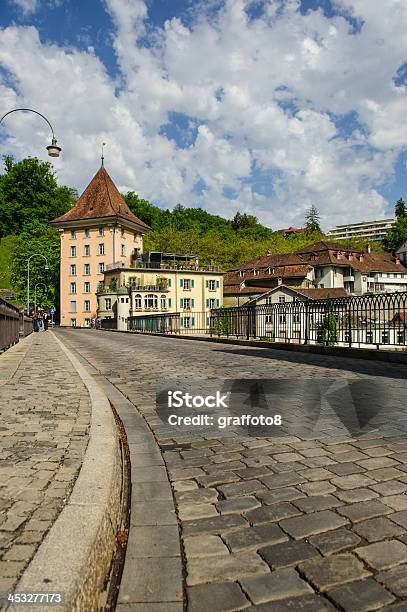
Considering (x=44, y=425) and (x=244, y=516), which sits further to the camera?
(x=44, y=425)

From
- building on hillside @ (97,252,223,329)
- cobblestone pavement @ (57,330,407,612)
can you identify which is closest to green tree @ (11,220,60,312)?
building on hillside @ (97,252,223,329)

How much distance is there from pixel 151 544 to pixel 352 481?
5.09ft

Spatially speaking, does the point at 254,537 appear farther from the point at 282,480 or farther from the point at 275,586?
the point at 282,480

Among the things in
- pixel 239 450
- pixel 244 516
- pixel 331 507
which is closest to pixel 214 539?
pixel 244 516

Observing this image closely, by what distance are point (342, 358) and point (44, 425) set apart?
9630 mm

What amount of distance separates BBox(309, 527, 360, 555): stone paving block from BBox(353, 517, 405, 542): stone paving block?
6 cm

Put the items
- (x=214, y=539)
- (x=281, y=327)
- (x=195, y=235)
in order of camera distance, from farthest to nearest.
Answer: (x=195, y=235) → (x=281, y=327) → (x=214, y=539)

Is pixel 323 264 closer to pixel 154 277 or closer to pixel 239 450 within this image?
pixel 154 277

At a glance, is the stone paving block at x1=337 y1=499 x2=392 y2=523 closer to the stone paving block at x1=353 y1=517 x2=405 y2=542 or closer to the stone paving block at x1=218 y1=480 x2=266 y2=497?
the stone paving block at x1=353 y1=517 x2=405 y2=542

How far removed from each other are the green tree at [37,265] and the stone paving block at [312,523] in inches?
2561

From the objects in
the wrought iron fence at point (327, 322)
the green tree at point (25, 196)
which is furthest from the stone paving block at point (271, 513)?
the green tree at point (25, 196)

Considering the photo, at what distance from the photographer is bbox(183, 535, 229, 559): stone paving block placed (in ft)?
7.22

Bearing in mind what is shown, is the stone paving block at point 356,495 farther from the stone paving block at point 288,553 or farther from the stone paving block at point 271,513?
the stone paving block at point 288,553

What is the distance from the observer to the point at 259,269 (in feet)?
247
